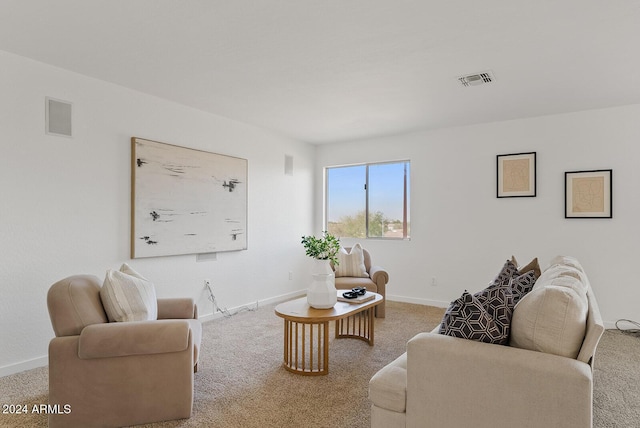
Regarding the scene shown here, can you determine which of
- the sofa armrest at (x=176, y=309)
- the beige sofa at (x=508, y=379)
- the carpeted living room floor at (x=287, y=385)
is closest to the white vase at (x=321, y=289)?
the carpeted living room floor at (x=287, y=385)

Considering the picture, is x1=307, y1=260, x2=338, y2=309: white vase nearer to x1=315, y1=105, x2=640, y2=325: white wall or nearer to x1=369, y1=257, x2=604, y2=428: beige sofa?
x1=369, y1=257, x2=604, y2=428: beige sofa

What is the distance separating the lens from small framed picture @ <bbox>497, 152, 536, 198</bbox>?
458cm

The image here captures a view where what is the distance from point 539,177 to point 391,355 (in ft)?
9.86

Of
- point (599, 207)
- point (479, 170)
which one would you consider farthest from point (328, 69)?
point (599, 207)

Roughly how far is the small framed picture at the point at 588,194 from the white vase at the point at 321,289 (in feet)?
10.4

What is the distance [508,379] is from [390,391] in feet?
1.78

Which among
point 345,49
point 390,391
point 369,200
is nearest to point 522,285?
point 390,391

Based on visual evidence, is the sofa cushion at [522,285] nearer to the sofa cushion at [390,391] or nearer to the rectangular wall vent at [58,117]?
the sofa cushion at [390,391]

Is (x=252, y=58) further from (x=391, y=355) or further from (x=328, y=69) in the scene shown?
(x=391, y=355)

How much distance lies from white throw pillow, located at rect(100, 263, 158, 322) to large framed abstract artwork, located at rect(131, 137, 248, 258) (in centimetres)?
136

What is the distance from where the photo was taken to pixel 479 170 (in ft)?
16.1

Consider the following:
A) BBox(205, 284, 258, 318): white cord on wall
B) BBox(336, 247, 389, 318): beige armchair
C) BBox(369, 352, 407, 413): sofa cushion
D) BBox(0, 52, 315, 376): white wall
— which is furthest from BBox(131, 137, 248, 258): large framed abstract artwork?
BBox(369, 352, 407, 413): sofa cushion

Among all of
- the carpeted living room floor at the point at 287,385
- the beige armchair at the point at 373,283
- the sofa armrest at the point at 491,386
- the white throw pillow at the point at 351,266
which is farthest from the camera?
the white throw pillow at the point at 351,266

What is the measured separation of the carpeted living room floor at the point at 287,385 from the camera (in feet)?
7.31
